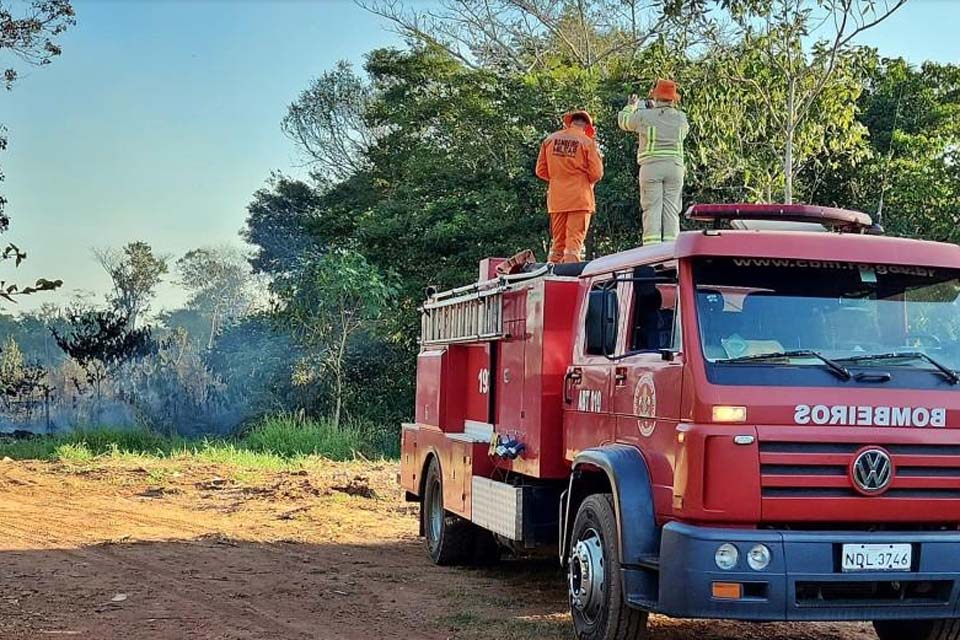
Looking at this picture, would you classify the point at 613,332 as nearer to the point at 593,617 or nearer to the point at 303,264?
the point at 593,617

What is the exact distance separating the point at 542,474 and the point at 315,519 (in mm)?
5938

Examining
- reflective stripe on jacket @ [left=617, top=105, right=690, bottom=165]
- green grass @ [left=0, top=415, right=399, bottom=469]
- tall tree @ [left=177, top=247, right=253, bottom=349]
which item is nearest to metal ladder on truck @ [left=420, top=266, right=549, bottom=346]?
reflective stripe on jacket @ [left=617, top=105, right=690, bottom=165]

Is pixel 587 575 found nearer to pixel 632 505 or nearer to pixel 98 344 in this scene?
pixel 632 505

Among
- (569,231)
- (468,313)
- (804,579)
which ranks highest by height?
(569,231)

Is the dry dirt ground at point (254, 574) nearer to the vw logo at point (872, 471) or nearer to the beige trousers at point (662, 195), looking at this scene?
the vw logo at point (872, 471)

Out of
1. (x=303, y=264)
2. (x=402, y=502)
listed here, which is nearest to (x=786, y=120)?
(x=402, y=502)

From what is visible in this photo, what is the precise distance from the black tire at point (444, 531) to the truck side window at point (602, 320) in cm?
345

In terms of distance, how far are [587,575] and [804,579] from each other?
1425 millimetres

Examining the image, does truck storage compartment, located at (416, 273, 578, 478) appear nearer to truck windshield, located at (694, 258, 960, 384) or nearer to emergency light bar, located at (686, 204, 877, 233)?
emergency light bar, located at (686, 204, 877, 233)

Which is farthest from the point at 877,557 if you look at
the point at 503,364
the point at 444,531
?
the point at 444,531

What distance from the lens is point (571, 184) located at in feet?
34.9

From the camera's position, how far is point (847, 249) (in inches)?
246

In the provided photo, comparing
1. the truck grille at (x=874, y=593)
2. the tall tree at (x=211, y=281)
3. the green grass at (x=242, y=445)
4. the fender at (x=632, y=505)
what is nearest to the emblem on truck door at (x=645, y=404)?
the fender at (x=632, y=505)

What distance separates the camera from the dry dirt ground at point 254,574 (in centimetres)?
765
